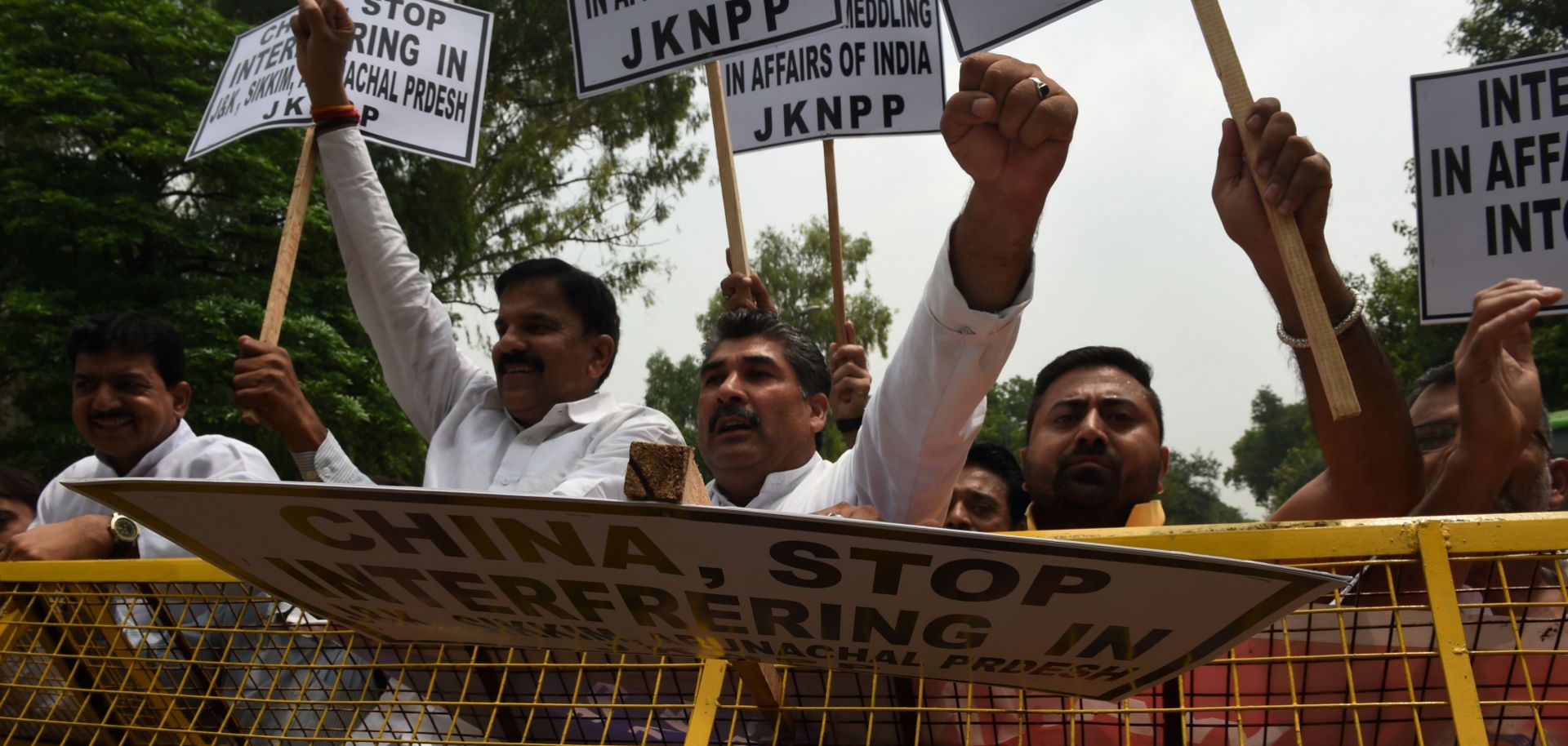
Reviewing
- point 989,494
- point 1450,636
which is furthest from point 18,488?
point 1450,636

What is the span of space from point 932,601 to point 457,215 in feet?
49.2

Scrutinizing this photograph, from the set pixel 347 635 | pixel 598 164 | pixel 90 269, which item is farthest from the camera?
pixel 598 164

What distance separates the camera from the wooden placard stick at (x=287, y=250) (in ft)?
11.2

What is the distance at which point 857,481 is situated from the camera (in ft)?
8.63

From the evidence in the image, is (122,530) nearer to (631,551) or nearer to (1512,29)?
(631,551)

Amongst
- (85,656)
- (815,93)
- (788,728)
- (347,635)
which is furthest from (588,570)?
(815,93)

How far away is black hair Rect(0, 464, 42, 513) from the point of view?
12.8 ft

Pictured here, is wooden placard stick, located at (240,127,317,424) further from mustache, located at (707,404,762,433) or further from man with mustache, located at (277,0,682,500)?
mustache, located at (707,404,762,433)

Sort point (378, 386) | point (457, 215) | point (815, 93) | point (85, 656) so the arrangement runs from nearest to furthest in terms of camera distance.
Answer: point (85, 656), point (815, 93), point (378, 386), point (457, 215)

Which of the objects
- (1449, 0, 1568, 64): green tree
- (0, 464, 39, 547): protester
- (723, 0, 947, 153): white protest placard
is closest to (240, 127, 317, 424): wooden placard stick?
(0, 464, 39, 547): protester

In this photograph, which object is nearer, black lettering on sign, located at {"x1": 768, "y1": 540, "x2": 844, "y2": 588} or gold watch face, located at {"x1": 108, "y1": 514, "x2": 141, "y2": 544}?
black lettering on sign, located at {"x1": 768, "y1": 540, "x2": 844, "y2": 588}

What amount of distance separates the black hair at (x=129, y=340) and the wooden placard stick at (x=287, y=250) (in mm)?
461

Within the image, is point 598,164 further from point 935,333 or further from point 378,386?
point 935,333

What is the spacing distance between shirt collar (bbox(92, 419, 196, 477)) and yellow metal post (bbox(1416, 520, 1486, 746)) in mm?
3320
